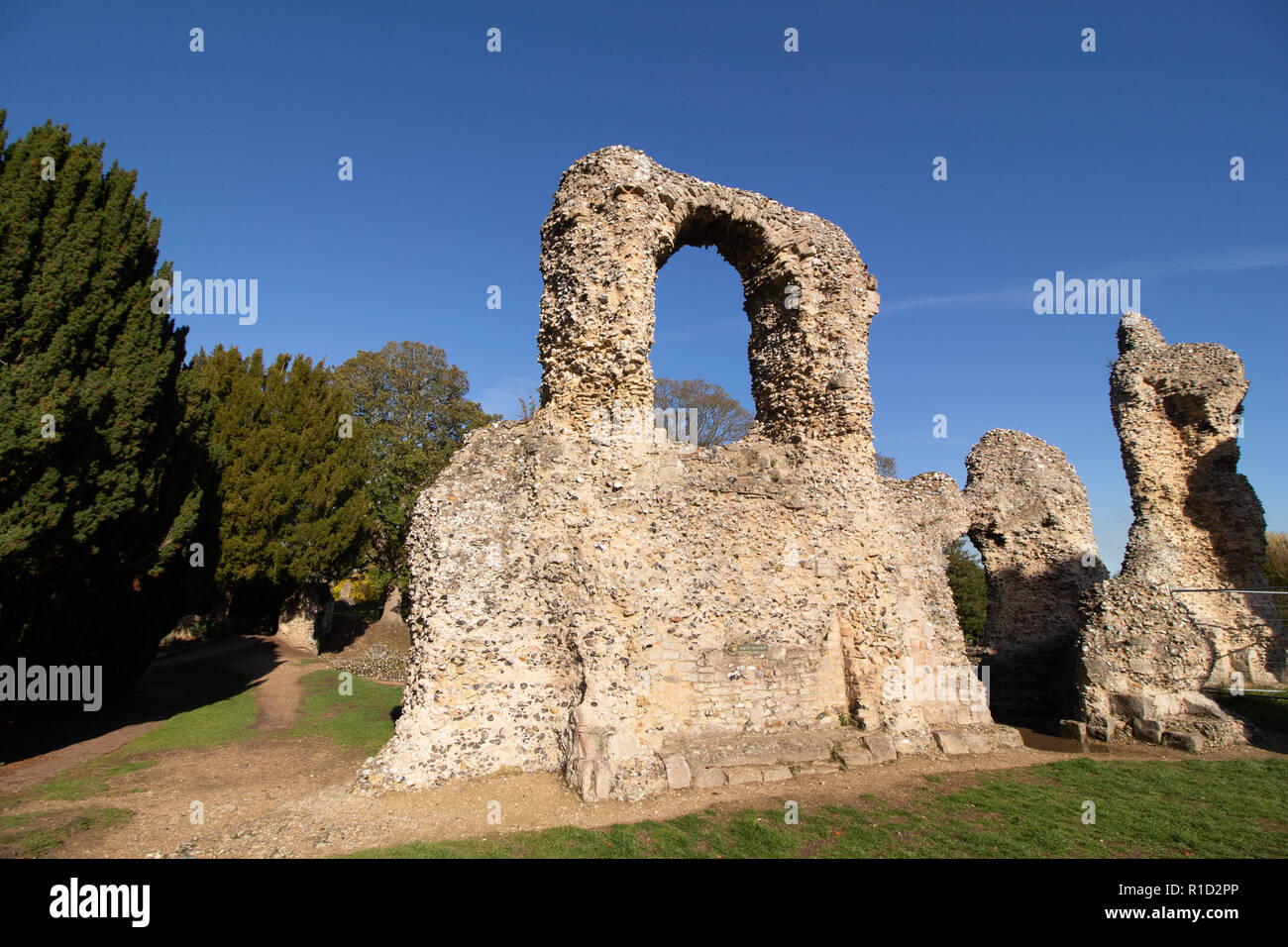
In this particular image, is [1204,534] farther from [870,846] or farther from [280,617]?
[280,617]

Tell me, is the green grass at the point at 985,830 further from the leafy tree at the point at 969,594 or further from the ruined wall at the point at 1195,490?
the leafy tree at the point at 969,594

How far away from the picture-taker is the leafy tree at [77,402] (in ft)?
29.2

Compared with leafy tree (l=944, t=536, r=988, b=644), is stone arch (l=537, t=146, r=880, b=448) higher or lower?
higher

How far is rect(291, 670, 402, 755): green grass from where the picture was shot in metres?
12.4

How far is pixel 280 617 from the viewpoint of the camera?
86.2 feet

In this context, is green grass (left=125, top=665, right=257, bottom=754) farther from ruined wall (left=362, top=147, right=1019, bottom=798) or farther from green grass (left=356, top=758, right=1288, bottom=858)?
green grass (left=356, top=758, right=1288, bottom=858)

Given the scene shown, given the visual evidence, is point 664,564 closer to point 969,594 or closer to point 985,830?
point 985,830

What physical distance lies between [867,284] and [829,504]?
491cm

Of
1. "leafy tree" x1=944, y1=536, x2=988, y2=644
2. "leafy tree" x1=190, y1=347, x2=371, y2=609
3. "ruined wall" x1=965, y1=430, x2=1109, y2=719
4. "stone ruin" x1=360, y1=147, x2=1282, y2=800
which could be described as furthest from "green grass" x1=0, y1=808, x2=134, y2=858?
"leafy tree" x1=944, y1=536, x2=988, y2=644

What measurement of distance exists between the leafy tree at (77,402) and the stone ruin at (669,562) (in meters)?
5.40

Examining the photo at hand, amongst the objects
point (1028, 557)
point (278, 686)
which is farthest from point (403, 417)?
point (1028, 557)

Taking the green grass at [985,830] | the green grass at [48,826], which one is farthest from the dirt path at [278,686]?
the green grass at [985,830]

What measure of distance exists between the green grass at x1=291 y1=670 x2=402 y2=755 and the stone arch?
314 inches
